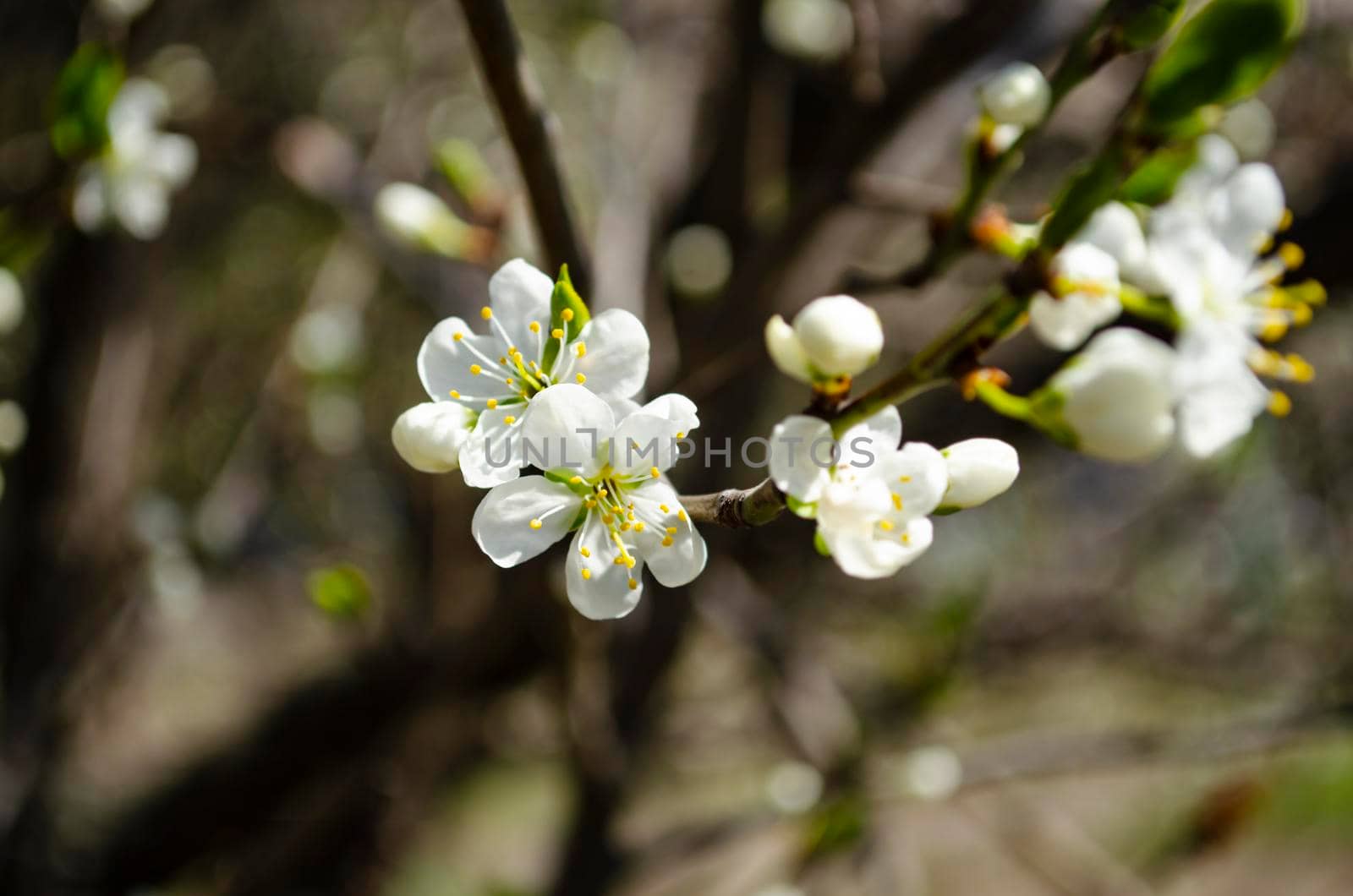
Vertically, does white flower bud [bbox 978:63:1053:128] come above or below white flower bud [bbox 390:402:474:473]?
below

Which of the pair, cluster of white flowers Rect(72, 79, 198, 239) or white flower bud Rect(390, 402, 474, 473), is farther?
cluster of white flowers Rect(72, 79, 198, 239)

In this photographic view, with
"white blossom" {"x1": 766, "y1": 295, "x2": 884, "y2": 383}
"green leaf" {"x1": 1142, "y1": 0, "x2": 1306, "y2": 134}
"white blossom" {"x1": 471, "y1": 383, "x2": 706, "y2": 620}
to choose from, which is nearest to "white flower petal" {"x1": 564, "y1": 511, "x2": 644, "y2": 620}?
"white blossom" {"x1": 471, "y1": 383, "x2": 706, "y2": 620}

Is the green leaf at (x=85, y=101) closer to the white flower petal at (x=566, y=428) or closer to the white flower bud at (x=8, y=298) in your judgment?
the white flower bud at (x=8, y=298)

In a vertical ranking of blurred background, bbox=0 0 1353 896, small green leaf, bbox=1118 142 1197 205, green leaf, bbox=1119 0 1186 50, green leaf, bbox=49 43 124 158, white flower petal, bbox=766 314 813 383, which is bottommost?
blurred background, bbox=0 0 1353 896

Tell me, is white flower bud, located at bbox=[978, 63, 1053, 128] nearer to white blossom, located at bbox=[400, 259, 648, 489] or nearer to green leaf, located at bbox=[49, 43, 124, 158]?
white blossom, located at bbox=[400, 259, 648, 489]

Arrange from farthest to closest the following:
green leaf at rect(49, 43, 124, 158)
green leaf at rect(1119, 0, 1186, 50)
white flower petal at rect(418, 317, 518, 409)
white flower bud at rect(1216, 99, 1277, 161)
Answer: white flower bud at rect(1216, 99, 1277, 161)
green leaf at rect(49, 43, 124, 158)
white flower petal at rect(418, 317, 518, 409)
green leaf at rect(1119, 0, 1186, 50)

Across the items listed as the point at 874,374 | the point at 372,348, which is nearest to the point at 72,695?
the point at 372,348

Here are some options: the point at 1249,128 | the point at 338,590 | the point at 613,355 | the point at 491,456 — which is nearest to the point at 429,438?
the point at 491,456
